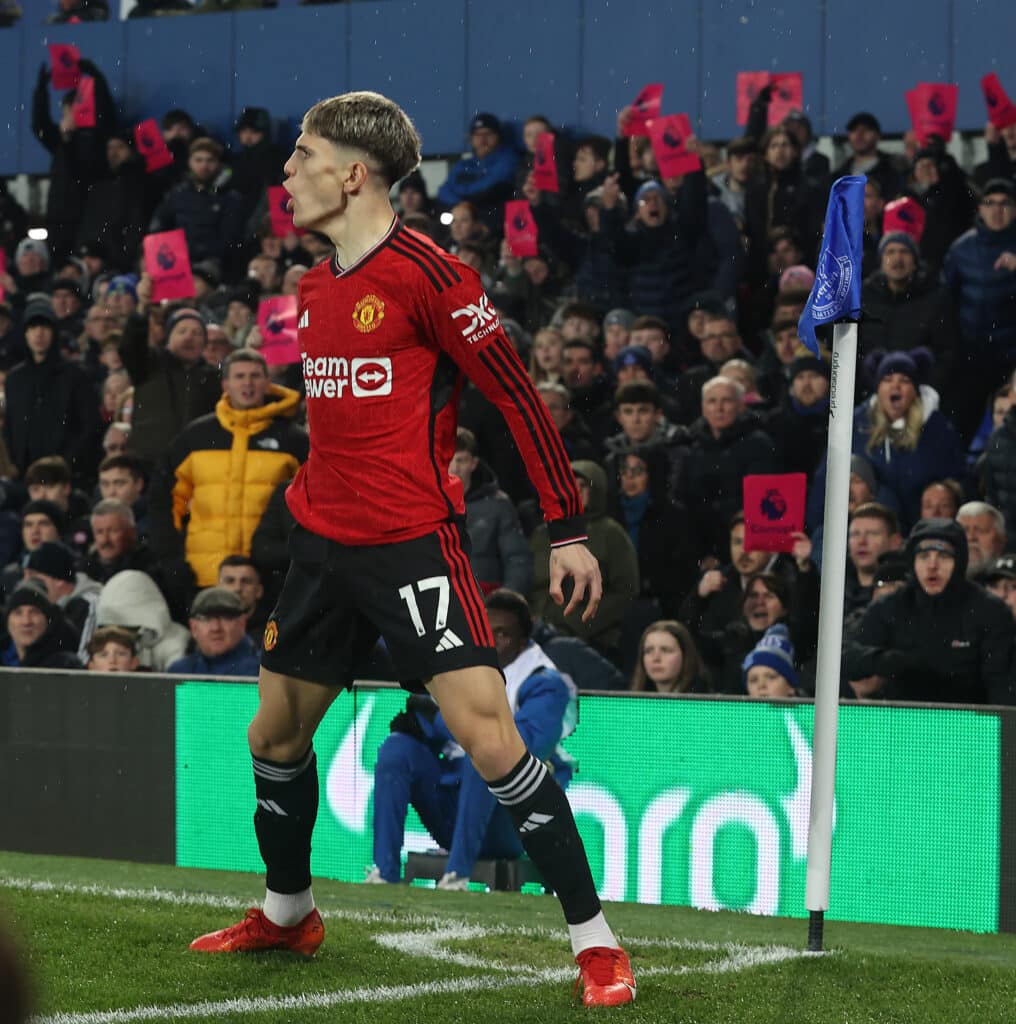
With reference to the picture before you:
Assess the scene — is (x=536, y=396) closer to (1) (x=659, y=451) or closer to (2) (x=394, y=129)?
(2) (x=394, y=129)

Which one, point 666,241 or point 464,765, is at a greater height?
point 666,241

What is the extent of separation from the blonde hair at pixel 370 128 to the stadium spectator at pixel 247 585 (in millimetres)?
5270

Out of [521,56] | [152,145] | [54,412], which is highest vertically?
[521,56]

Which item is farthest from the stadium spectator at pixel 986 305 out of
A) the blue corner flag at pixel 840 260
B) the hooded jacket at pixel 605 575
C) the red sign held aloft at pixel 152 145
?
the red sign held aloft at pixel 152 145

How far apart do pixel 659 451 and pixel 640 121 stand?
385 centimetres

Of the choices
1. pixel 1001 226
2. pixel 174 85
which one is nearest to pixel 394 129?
pixel 1001 226

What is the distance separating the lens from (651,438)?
984cm

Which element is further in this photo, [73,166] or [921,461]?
[73,166]

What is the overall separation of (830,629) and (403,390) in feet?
4.46

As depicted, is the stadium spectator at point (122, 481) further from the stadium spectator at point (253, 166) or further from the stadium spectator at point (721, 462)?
the stadium spectator at point (253, 166)

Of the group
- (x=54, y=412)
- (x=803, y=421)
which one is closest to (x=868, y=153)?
(x=803, y=421)

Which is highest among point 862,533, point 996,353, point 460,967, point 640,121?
point 640,121

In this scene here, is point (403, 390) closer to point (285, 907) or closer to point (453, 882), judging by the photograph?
point (285, 907)

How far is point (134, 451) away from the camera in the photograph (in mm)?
11430
